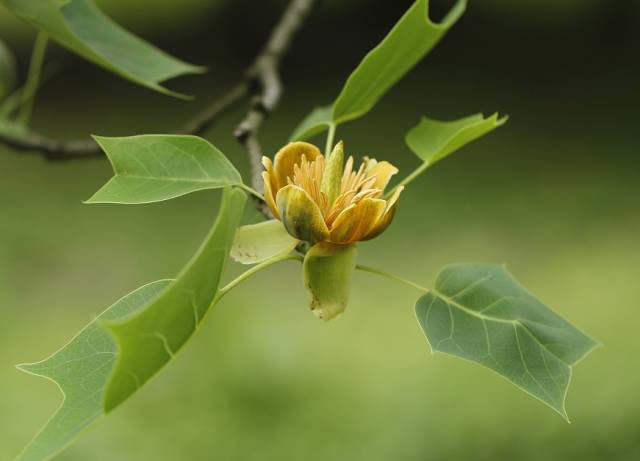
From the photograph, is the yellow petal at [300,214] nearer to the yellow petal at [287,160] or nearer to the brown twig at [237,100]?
the yellow petal at [287,160]

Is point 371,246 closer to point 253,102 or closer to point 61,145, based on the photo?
point 61,145

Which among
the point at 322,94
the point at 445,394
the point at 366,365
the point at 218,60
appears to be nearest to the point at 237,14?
the point at 218,60

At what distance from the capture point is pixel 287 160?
582 millimetres

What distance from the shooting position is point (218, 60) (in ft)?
15.4

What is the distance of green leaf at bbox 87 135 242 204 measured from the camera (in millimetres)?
548

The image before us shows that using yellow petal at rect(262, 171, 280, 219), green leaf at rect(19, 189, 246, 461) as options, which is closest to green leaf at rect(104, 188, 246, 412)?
green leaf at rect(19, 189, 246, 461)

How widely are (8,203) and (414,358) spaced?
2.31m

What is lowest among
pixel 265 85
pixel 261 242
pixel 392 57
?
pixel 265 85

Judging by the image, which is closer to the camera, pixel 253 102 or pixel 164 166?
pixel 164 166

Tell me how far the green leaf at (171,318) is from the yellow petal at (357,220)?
3.6 inches

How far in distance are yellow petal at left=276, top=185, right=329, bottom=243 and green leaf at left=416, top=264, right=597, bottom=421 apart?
0.33 ft

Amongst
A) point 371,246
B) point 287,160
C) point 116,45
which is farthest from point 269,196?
point 371,246

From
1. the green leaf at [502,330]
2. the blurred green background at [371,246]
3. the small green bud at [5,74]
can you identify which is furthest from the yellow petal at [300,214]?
the blurred green background at [371,246]

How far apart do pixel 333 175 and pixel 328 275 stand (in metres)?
0.07
